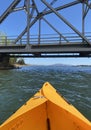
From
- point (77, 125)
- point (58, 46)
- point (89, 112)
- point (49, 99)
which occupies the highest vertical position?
point (58, 46)

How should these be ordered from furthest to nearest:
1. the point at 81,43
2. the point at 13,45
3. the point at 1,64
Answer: the point at 1,64 → the point at 13,45 → the point at 81,43

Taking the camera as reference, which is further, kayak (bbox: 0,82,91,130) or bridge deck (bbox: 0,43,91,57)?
bridge deck (bbox: 0,43,91,57)

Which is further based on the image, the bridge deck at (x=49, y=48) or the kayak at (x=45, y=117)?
the bridge deck at (x=49, y=48)

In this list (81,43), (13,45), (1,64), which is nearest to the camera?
(81,43)

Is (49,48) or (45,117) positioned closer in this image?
(45,117)

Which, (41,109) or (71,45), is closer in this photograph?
(41,109)

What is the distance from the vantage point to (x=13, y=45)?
39625mm

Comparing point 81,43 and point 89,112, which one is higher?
point 81,43

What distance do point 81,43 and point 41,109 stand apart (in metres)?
30.7

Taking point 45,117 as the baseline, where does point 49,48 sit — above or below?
above

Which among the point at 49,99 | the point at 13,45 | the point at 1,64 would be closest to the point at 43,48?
the point at 13,45

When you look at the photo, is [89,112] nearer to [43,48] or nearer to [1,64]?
[43,48]

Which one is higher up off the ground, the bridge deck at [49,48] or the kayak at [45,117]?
the bridge deck at [49,48]

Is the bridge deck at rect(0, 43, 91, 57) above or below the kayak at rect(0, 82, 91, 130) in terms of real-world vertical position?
above
